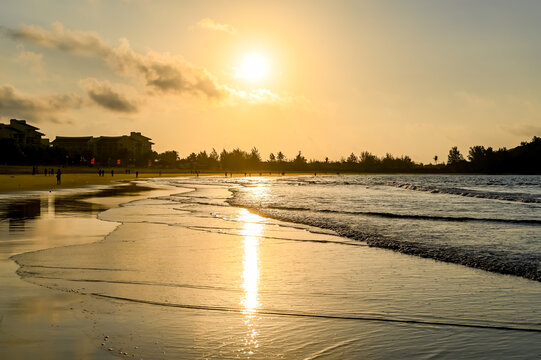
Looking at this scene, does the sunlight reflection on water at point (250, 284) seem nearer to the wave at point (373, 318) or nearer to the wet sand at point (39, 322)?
the wave at point (373, 318)

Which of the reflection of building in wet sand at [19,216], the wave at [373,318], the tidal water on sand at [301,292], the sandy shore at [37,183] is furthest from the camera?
the sandy shore at [37,183]

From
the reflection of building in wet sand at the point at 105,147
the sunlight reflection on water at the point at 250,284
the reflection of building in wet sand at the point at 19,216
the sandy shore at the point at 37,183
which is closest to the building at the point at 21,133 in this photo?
the reflection of building in wet sand at the point at 105,147

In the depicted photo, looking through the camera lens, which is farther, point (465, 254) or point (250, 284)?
point (465, 254)

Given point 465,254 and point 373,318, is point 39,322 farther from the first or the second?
point 465,254

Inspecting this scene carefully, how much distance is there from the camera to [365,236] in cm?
1623

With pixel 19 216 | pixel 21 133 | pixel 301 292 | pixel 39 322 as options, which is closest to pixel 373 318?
pixel 301 292

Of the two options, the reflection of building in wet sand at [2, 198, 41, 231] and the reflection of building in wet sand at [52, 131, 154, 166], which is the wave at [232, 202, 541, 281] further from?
the reflection of building in wet sand at [52, 131, 154, 166]

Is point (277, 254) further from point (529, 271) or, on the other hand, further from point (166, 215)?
point (166, 215)

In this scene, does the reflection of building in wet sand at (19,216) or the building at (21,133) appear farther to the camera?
the building at (21,133)

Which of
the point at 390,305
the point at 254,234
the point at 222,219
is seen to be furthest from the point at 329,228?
the point at 390,305

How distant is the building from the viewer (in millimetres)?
123625

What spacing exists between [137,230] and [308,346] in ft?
40.3

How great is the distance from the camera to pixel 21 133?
129500 mm

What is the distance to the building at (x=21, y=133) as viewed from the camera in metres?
124
